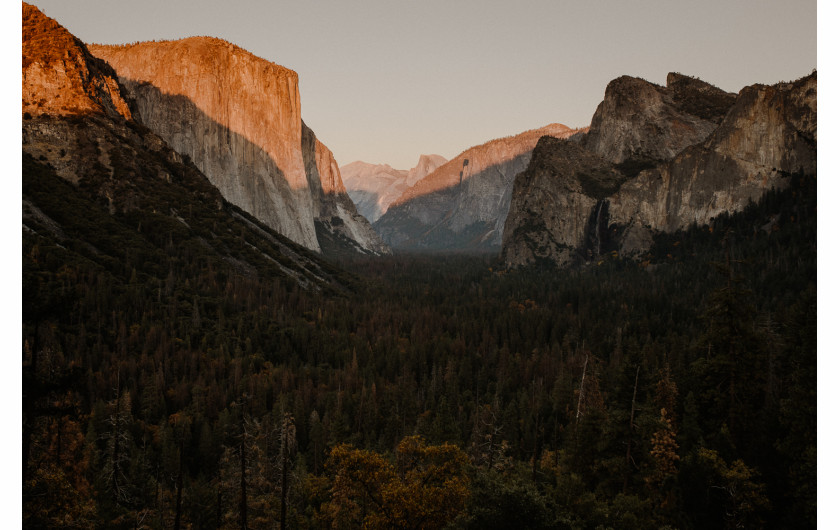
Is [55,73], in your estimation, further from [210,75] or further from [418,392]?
[418,392]

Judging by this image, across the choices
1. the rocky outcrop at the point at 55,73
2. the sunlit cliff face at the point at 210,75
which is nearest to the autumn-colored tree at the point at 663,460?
the rocky outcrop at the point at 55,73

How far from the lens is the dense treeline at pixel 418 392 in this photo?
27.0m

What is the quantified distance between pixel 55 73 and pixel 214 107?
A: 62065 mm

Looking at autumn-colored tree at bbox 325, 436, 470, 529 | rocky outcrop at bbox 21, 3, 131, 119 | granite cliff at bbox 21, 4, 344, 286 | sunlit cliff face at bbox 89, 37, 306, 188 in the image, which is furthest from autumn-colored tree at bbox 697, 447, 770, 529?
sunlit cliff face at bbox 89, 37, 306, 188

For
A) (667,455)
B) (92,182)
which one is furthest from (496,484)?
(92,182)

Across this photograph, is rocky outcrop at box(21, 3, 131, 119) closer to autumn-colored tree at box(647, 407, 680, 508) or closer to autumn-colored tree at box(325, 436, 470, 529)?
autumn-colored tree at box(325, 436, 470, 529)

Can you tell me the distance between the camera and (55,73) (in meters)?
116

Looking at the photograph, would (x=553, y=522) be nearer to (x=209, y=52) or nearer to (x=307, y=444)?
(x=307, y=444)

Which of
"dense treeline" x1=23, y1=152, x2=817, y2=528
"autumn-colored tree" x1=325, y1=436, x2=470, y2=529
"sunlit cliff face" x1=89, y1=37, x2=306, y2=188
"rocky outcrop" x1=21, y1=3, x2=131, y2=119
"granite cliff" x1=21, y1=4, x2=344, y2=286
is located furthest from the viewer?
"sunlit cliff face" x1=89, y1=37, x2=306, y2=188

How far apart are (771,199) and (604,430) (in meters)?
152

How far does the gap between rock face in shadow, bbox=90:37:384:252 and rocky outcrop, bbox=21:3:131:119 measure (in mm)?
32663

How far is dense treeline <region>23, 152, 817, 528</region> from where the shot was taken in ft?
88.6

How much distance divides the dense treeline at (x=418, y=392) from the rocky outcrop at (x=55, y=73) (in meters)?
17.5

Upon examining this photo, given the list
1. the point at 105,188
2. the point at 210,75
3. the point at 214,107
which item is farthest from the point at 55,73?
the point at 210,75
